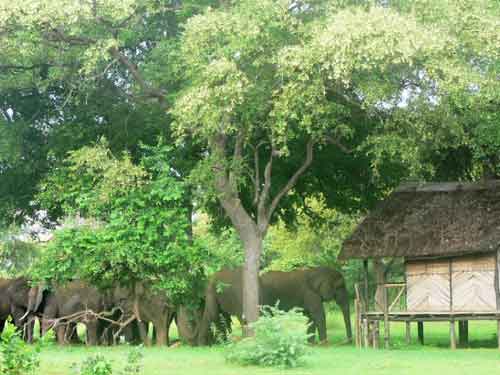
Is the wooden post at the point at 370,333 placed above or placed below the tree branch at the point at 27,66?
below

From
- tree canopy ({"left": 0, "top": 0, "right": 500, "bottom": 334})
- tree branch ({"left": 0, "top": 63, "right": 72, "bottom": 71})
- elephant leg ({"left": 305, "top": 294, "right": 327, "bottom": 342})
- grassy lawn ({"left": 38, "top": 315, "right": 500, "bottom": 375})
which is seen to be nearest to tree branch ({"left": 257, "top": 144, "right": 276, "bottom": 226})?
tree canopy ({"left": 0, "top": 0, "right": 500, "bottom": 334})

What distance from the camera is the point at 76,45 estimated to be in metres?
27.6

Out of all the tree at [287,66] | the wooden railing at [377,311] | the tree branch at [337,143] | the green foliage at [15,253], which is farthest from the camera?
the green foliage at [15,253]

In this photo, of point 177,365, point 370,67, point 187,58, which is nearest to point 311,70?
point 370,67

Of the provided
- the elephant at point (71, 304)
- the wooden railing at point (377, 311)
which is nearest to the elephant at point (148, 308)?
the elephant at point (71, 304)

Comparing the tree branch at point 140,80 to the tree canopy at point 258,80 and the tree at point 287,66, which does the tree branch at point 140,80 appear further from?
the tree at point 287,66

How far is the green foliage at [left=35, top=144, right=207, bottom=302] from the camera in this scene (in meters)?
26.3

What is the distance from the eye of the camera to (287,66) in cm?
2389

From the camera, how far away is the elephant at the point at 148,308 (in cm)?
2830

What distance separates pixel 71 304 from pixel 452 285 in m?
10.7

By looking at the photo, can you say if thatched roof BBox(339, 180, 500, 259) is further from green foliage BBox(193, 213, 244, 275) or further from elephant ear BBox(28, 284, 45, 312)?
elephant ear BBox(28, 284, 45, 312)

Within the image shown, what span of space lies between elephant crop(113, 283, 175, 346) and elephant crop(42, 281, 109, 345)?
0.85 metres

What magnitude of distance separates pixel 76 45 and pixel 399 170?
10.2 meters

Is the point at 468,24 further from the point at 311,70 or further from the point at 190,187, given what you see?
the point at 190,187
